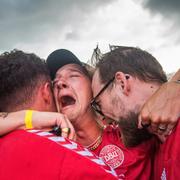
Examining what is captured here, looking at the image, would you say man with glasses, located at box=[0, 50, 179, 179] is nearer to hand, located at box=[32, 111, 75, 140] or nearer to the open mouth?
the open mouth

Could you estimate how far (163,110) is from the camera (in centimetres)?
252

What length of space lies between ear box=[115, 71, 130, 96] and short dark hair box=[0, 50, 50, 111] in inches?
28.1

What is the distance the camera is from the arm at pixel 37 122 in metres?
2.65

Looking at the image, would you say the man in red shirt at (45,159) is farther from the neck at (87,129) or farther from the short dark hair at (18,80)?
the neck at (87,129)

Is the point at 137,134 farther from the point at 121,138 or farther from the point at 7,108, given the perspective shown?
the point at 7,108

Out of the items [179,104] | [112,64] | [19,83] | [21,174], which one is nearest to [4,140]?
[21,174]

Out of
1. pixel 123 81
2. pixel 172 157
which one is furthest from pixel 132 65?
pixel 172 157

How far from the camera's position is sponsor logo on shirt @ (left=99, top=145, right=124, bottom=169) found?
360cm

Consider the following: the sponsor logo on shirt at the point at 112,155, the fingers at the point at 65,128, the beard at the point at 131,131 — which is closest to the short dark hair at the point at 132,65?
the beard at the point at 131,131

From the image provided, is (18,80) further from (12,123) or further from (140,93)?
(140,93)

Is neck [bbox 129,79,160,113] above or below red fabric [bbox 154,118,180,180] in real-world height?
above

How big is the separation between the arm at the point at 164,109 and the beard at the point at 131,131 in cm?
55

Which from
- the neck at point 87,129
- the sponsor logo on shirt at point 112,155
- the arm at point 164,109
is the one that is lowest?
the sponsor logo on shirt at point 112,155

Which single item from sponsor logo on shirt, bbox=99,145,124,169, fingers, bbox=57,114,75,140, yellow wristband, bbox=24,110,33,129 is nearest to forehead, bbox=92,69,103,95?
sponsor logo on shirt, bbox=99,145,124,169
